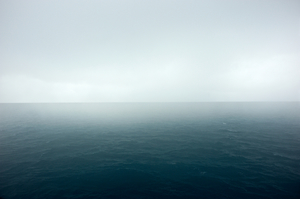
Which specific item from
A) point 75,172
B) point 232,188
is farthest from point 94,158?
point 232,188

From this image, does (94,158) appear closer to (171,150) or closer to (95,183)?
(95,183)

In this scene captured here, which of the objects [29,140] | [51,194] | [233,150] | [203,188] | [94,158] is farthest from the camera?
[29,140]

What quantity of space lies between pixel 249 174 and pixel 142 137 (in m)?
55.6

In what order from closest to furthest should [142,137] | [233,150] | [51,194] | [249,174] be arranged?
[51,194]
[249,174]
[233,150]
[142,137]

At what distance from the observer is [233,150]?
204 ft

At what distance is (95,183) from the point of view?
132 ft

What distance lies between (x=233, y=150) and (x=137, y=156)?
155 feet

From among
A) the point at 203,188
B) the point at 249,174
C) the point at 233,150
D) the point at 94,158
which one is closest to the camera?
the point at 203,188

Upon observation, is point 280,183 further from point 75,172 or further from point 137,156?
point 75,172

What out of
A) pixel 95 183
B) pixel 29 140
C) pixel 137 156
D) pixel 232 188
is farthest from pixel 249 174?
pixel 29 140

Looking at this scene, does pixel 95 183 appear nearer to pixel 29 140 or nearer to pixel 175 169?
pixel 175 169

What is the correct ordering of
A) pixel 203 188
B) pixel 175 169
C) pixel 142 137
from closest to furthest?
pixel 203 188, pixel 175 169, pixel 142 137

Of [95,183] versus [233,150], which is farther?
[233,150]

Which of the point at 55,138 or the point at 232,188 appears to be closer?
the point at 232,188
